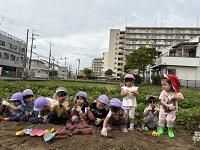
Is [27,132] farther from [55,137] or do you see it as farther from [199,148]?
[199,148]

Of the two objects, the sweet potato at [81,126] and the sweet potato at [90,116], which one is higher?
the sweet potato at [90,116]

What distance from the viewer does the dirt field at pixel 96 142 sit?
3.39m

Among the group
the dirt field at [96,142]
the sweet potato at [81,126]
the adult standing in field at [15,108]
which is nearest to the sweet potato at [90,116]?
the sweet potato at [81,126]

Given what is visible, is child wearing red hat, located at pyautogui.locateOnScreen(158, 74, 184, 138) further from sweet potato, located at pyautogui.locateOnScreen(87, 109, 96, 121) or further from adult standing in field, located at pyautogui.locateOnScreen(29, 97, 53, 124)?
adult standing in field, located at pyautogui.locateOnScreen(29, 97, 53, 124)

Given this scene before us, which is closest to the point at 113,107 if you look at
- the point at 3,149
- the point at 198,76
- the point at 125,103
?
the point at 125,103

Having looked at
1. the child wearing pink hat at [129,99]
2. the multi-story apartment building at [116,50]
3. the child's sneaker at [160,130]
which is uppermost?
the multi-story apartment building at [116,50]

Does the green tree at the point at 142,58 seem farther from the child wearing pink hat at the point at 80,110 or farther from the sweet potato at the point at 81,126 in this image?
the sweet potato at the point at 81,126

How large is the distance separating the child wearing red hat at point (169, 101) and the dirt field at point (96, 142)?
1.26 ft

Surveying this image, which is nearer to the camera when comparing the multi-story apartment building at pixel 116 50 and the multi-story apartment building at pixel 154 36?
the multi-story apartment building at pixel 154 36

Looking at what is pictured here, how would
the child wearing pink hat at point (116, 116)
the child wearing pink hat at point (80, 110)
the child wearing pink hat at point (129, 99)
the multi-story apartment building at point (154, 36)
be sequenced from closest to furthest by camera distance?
the child wearing pink hat at point (116, 116) → the child wearing pink hat at point (80, 110) → the child wearing pink hat at point (129, 99) → the multi-story apartment building at point (154, 36)

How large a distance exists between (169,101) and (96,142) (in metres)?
1.98

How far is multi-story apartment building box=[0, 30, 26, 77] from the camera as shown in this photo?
45216 mm

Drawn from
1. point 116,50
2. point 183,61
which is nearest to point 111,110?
point 183,61

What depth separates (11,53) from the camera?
1935 inches
